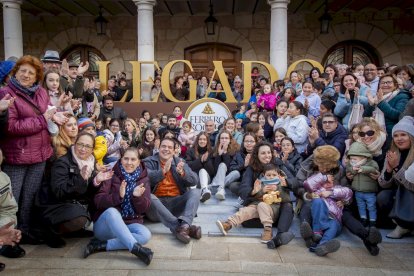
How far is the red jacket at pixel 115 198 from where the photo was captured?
3.57 meters

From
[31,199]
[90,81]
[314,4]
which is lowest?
[31,199]

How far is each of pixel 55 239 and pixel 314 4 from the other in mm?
9587

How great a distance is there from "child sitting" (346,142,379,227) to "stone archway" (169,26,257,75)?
312 inches

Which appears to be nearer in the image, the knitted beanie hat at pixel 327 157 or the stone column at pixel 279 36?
the knitted beanie hat at pixel 327 157

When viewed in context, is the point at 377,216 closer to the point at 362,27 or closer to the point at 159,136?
the point at 159,136

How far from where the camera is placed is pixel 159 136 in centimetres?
655

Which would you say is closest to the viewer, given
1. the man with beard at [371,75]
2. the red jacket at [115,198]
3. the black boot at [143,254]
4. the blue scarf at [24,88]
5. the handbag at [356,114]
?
the black boot at [143,254]

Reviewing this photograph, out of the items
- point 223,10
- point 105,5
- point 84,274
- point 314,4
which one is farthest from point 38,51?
point 84,274

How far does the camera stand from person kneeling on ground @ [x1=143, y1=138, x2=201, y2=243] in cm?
402

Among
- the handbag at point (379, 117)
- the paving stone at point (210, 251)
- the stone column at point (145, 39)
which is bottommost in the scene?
the paving stone at point (210, 251)

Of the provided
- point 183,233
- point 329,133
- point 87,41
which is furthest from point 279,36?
point 183,233

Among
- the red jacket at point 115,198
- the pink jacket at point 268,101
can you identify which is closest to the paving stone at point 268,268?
the red jacket at point 115,198

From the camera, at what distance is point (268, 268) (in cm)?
315

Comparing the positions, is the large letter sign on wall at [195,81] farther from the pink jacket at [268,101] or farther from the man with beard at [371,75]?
the man with beard at [371,75]
